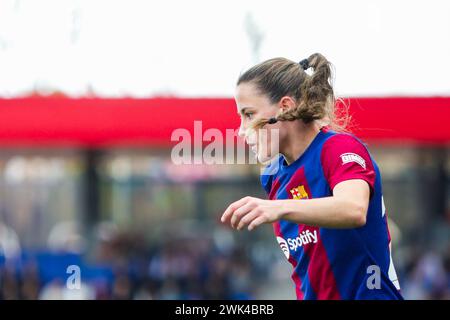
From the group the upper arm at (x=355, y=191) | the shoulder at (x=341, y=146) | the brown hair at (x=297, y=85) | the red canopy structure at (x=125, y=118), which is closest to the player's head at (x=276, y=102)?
the brown hair at (x=297, y=85)

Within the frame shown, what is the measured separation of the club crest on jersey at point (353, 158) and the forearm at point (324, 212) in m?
0.24

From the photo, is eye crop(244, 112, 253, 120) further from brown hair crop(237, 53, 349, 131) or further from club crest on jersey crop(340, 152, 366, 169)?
club crest on jersey crop(340, 152, 366, 169)

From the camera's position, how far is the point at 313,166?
291 cm

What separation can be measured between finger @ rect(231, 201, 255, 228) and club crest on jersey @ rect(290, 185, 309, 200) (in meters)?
0.67

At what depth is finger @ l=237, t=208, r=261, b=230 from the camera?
2.29 meters

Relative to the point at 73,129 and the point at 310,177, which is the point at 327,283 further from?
the point at 73,129

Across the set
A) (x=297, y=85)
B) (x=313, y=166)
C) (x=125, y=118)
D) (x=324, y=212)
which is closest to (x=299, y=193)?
(x=313, y=166)

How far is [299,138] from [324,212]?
0.61 metres

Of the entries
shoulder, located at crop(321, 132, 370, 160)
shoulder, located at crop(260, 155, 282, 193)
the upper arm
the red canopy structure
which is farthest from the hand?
the red canopy structure

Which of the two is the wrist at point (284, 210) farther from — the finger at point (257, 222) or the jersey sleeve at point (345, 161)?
the jersey sleeve at point (345, 161)
